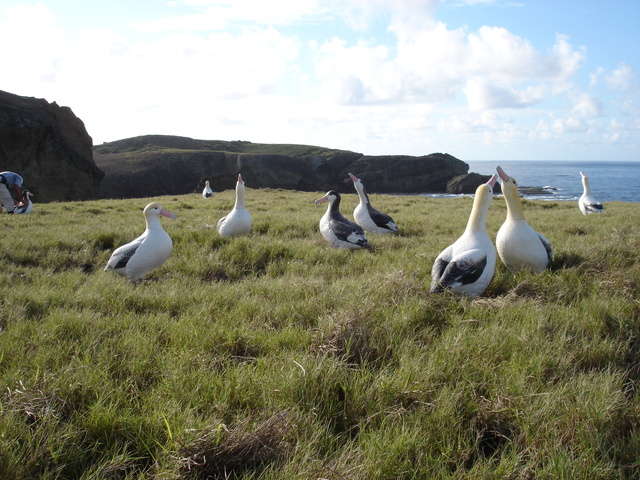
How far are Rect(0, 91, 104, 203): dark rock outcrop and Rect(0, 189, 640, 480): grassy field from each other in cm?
3975

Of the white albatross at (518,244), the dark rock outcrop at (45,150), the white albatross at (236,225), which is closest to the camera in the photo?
the white albatross at (518,244)

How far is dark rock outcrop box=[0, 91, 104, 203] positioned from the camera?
127ft

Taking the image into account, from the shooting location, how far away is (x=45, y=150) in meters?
41.5

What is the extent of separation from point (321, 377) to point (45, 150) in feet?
156

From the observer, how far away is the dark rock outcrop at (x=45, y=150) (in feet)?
127

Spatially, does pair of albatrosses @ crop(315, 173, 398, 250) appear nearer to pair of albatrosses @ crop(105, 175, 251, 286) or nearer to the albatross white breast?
the albatross white breast

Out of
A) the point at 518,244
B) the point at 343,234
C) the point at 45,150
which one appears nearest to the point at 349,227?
the point at 343,234

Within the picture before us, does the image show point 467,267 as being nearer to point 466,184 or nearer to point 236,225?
point 236,225

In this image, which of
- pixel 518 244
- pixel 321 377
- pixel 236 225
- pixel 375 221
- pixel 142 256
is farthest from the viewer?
pixel 375 221

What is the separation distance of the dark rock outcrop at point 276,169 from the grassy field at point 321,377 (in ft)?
246

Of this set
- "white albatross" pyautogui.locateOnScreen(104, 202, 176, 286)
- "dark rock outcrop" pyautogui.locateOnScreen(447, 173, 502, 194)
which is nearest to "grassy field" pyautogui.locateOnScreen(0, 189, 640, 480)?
"white albatross" pyautogui.locateOnScreen(104, 202, 176, 286)

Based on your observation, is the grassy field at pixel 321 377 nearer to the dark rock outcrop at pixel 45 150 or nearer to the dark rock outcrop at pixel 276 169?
the dark rock outcrop at pixel 45 150

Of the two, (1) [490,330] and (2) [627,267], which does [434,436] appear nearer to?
(1) [490,330]

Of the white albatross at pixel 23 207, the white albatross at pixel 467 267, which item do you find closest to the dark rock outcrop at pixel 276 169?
the white albatross at pixel 23 207
